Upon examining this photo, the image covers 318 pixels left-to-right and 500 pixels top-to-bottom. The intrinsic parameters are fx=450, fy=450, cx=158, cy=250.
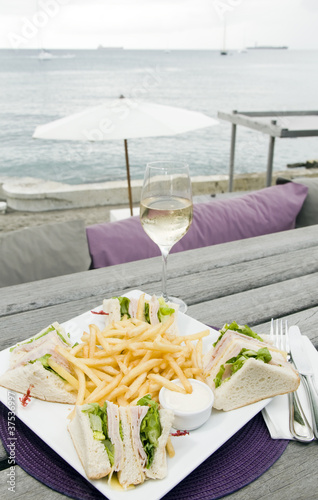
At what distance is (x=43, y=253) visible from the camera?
207 cm

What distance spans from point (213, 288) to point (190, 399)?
723mm

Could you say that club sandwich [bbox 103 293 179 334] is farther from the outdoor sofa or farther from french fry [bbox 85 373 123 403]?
the outdoor sofa

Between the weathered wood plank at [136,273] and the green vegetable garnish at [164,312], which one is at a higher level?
the green vegetable garnish at [164,312]

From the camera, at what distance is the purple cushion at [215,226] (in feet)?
7.23

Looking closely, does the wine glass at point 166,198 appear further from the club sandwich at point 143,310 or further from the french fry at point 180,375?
the french fry at point 180,375

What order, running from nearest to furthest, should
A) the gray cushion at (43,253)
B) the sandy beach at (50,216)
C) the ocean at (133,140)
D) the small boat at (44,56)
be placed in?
the gray cushion at (43,253)
the sandy beach at (50,216)
the ocean at (133,140)
the small boat at (44,56)

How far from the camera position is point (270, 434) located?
840 mm

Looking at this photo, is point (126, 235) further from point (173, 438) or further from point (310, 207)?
point (173, 438)

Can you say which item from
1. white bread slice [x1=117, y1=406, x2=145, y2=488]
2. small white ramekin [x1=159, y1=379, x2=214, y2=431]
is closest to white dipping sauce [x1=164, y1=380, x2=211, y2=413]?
small white ramekin [x1=159, y1=379, x2=214, y2=431]

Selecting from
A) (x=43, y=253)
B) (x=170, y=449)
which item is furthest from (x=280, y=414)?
(x=43, y=253)

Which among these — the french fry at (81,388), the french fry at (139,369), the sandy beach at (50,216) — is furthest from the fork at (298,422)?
the sandy beach at (50,216)

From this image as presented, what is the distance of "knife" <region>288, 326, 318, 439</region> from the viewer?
865mm

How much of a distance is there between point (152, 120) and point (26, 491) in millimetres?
2961

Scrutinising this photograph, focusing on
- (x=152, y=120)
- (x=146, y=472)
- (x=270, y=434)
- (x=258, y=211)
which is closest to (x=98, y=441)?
(x=146, y=472)
